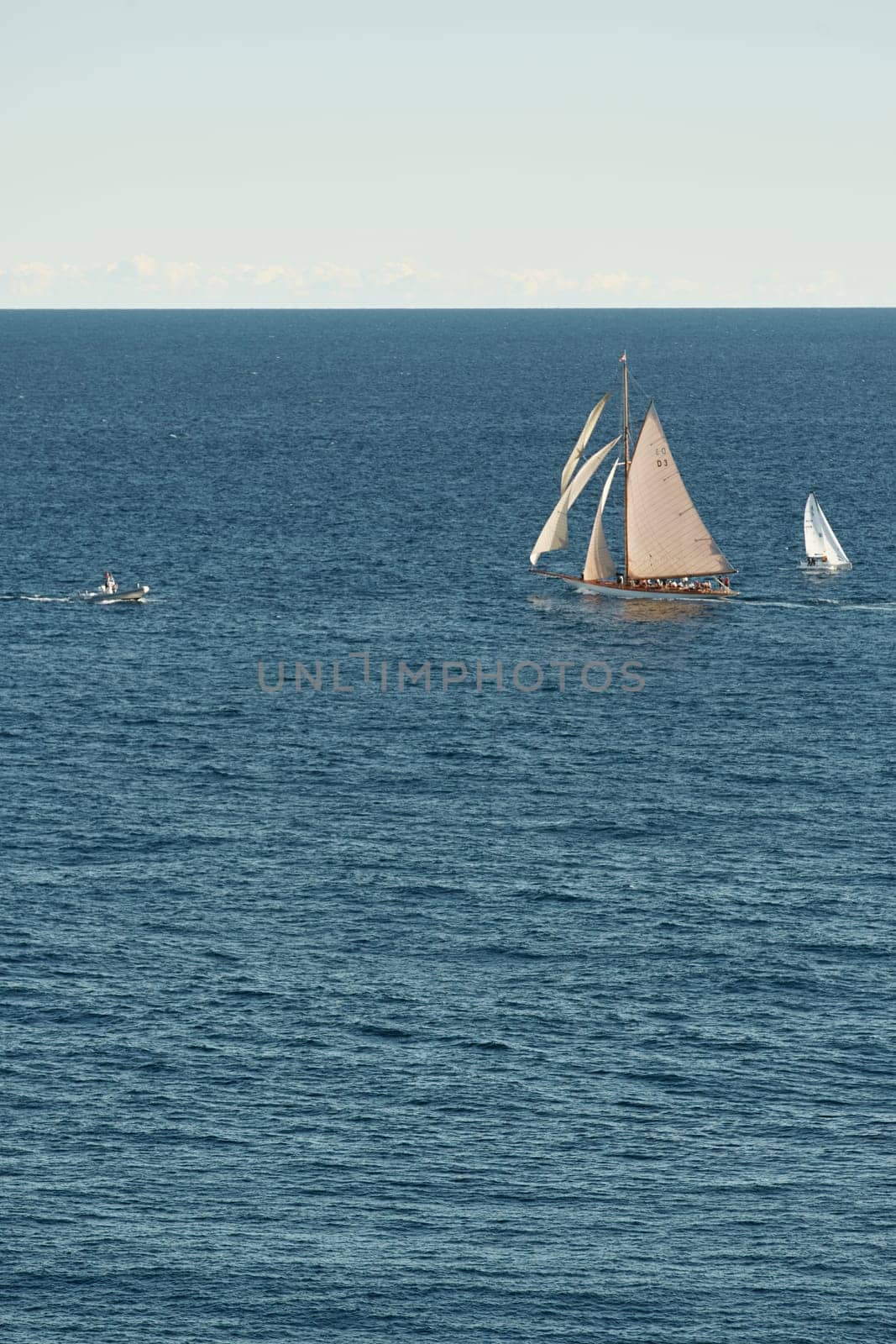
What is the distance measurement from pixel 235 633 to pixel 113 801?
43.4 meters

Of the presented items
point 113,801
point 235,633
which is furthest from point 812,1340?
point 235,633

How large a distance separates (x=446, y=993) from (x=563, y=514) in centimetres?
8344

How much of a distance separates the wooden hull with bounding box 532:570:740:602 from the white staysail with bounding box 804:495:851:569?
40.5ft

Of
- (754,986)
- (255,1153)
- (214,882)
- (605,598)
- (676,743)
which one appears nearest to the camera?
(255,1153)

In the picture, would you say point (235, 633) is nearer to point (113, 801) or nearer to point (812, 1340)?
point (113, 801)

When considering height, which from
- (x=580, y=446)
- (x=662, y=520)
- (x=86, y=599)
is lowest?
(x=86, y=599)

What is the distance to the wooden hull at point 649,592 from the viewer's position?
174 metres

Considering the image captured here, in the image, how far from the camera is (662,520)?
175m

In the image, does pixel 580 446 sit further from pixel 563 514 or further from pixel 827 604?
pixel 827 604

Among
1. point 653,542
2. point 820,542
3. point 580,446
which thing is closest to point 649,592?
point 653,542

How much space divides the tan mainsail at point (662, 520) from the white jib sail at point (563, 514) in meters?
4.36

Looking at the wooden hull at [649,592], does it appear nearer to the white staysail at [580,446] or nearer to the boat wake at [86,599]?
the white staysail at [580,446]

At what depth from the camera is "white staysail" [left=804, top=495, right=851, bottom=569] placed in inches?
7160

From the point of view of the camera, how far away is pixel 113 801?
118 m
